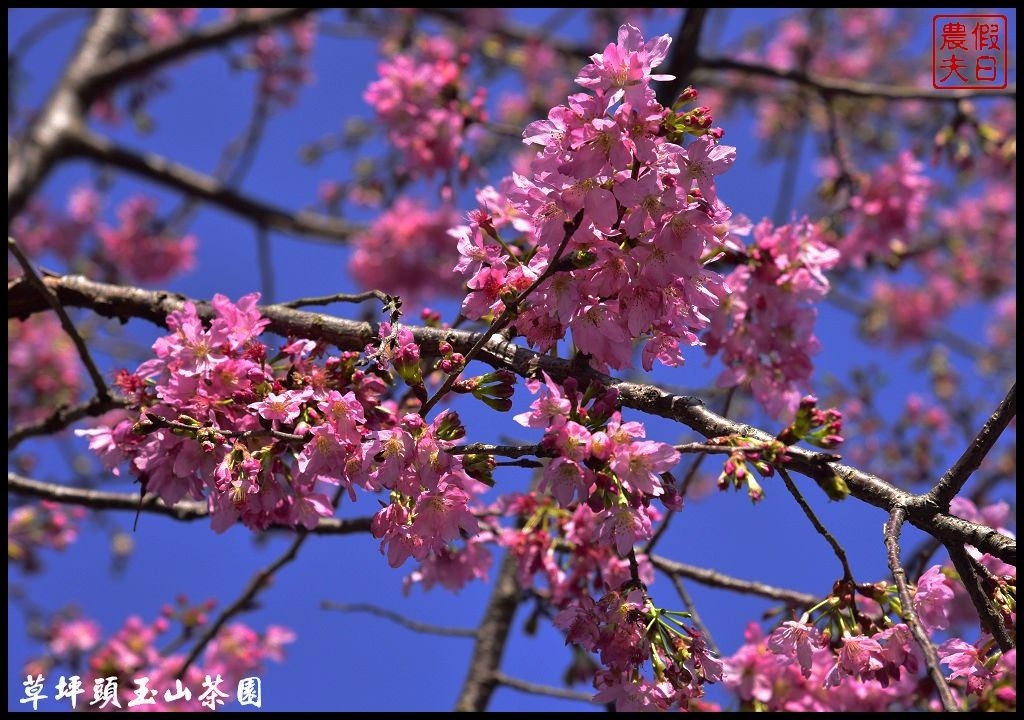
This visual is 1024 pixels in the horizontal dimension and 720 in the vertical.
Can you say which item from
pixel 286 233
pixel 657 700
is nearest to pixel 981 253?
pixel 286 233

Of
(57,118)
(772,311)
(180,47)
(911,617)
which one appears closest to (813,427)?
(911,617)

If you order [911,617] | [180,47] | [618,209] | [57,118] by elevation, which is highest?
[180,47]

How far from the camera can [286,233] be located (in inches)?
293

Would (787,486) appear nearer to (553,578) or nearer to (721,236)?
(721,236)

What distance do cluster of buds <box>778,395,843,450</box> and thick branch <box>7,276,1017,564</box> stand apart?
41mm

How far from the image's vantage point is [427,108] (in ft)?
12.0

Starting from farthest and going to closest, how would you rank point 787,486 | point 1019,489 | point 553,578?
point 553,578
point 1019,489
point 787,486

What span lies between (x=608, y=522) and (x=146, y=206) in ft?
25.3

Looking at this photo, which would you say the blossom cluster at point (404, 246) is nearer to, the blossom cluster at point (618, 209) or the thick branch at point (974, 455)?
the blossom cluster at point (618, 209)

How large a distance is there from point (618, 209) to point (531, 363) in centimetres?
43

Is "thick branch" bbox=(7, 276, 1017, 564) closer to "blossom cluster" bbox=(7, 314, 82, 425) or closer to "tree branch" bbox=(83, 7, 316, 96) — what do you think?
"blossom cluster" bbox=(7, 314, 82, 425)

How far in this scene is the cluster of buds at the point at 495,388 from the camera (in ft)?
5.73

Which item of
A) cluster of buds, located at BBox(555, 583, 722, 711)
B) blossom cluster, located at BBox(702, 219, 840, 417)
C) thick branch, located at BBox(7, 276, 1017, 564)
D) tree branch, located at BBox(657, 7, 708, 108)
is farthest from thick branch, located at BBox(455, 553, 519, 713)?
tree branch, located at BBox(657, 7, 708, 108)

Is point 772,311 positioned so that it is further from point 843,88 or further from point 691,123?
point 843,88
